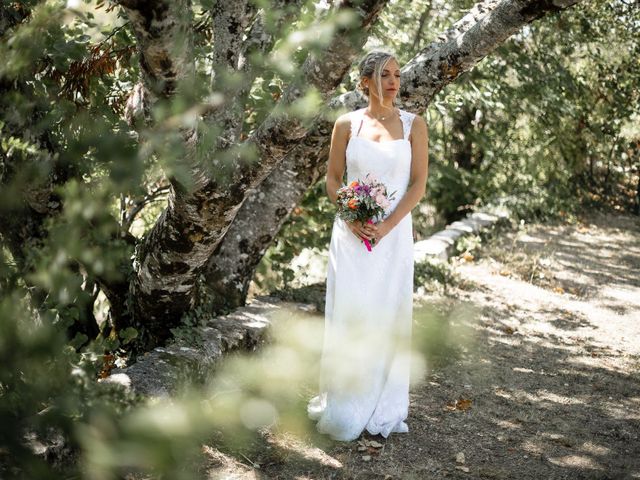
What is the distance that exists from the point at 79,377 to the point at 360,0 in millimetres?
1948

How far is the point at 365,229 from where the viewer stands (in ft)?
13.2

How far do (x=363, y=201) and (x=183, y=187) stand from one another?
984 mm

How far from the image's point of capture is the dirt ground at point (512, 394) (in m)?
3.68

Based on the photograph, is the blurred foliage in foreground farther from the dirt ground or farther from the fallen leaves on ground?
the fallen leaves on ground

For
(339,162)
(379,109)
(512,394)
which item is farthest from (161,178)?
(512,394)

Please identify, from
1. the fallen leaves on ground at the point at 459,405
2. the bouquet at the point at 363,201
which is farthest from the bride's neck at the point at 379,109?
the fallen leaves on ground at the point at 459,405

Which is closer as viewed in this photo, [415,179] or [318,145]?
[415,179]

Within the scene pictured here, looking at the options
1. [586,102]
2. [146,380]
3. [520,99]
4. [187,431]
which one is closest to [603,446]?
[146,380]

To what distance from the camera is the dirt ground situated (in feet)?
12.1

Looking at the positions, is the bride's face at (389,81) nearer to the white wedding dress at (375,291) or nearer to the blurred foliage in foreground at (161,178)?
the white wedding dress at (375,291)

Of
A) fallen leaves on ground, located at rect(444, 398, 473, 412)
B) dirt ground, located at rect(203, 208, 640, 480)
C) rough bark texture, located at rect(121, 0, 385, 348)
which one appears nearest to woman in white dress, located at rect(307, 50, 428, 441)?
dirt ground, located at rect(203, 208, 640, 480)

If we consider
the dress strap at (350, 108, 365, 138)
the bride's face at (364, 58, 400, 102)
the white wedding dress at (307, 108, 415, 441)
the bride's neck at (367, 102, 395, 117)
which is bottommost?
the white wedding dress at (307, 108, 415, 441)

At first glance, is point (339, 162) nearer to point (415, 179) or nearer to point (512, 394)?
point (415, 179)

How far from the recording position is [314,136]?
15.7 ft
